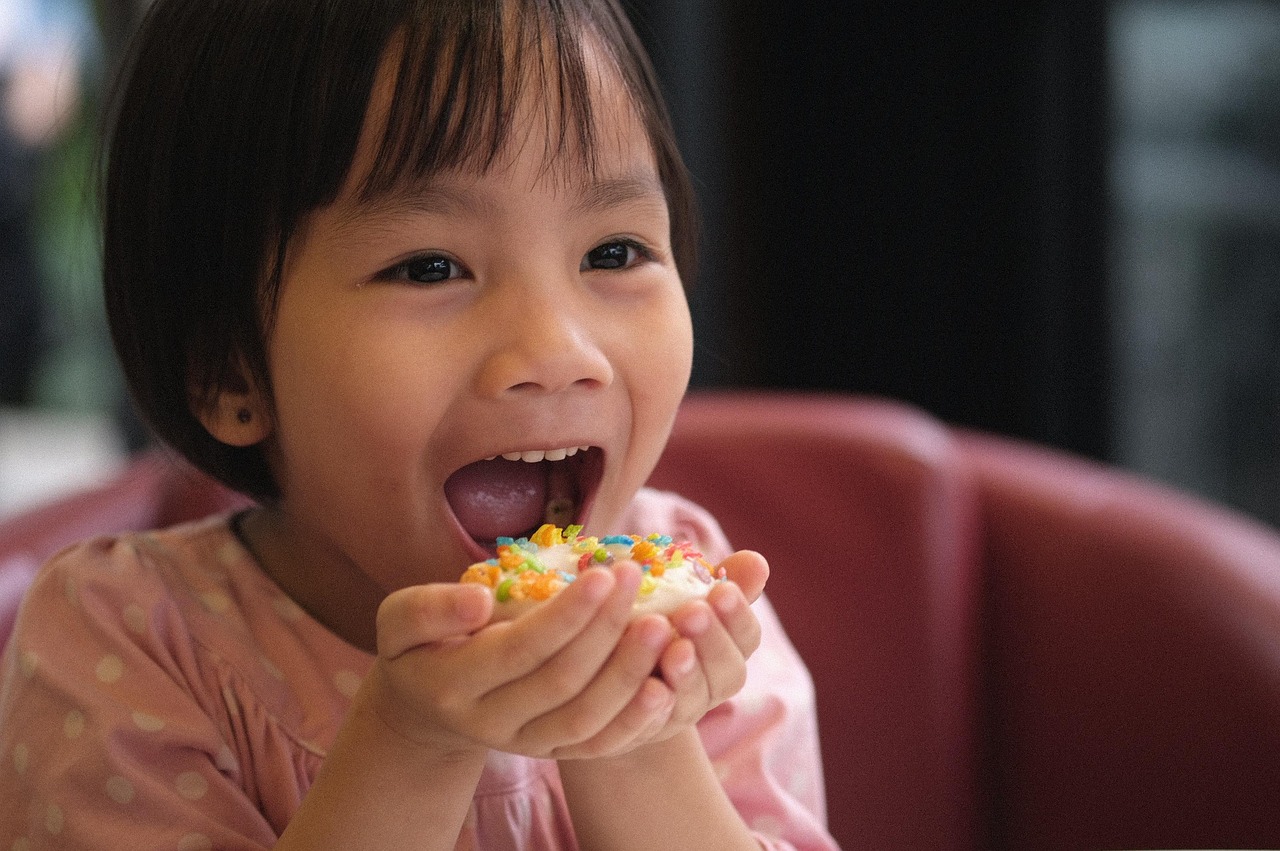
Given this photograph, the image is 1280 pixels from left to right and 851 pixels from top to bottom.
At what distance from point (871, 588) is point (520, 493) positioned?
0.54 meters

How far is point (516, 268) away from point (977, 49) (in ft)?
4.90

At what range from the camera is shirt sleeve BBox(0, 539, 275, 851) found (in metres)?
0.77

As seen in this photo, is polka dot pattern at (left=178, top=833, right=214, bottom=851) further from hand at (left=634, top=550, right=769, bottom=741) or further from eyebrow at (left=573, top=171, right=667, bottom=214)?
eyebrow at (left=573, top=171, right=667, bottom=214)

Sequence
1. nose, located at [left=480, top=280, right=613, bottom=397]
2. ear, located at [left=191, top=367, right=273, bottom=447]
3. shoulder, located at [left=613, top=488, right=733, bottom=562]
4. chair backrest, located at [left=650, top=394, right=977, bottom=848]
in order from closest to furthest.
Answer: nose, located at [left=480, top=280, right=613, bottom=397] < ear, located at [left=191, top=367, right=273, bottom=447] < shoulder, located at [left=613, top=488, right=733, bottom=562] < chair backrest, located at [left=650, top=394, right=977, bottom=848]

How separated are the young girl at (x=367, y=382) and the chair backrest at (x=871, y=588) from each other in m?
0.38

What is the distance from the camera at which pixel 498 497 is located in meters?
0.85

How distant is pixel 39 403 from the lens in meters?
3.76

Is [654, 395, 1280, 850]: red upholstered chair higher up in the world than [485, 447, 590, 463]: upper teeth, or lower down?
lower down

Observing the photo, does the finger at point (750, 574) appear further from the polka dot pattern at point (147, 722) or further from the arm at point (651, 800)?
the polka dot pattern at point (147, 722)

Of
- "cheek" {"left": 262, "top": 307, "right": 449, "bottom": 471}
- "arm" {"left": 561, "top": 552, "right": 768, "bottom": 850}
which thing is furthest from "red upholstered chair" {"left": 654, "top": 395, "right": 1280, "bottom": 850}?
"cheek" {"left": 262, "top": 307, "right": 449, "bottom": 471}

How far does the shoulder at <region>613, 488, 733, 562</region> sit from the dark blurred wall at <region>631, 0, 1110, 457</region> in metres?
1.01

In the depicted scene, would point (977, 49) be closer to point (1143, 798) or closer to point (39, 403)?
point (1143, 798)

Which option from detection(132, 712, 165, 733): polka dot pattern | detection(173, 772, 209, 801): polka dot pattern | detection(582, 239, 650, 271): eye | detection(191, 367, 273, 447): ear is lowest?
detection(173, 772, 209, 801): polka dot pattern

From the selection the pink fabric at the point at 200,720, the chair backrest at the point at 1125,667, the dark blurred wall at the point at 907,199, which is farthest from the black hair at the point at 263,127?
the dark blurred wall at the point at 907,199
